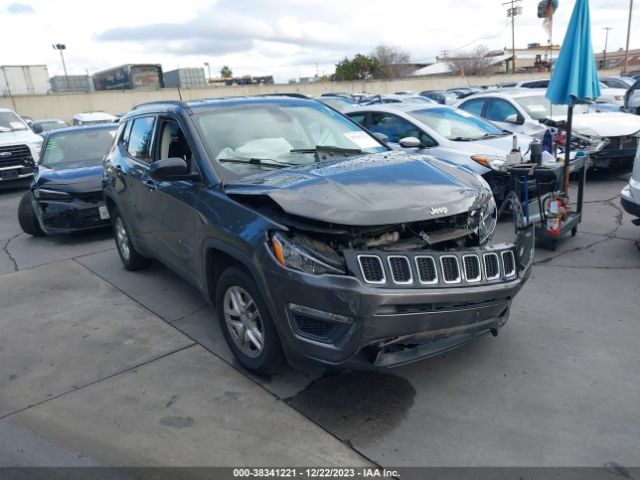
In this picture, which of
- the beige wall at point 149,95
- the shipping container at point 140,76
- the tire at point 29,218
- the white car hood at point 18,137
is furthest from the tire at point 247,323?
the shipping container at point 140,76

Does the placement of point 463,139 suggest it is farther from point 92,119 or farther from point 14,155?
point 92,119

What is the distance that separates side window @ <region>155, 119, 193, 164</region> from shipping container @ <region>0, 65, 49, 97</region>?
38.0 metres

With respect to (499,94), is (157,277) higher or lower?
lower

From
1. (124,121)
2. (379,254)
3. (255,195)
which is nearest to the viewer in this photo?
(379,254)

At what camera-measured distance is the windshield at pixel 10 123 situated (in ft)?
42.8

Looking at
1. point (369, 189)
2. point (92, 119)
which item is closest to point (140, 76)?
point (92, 119)

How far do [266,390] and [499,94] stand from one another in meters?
8.64

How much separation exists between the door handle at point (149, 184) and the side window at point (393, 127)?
14.1 ft

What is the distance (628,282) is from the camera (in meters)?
4.81

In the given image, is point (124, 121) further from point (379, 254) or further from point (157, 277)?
point (379, 254)

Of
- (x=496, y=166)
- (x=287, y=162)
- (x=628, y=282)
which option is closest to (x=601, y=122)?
(x=496, y=166)

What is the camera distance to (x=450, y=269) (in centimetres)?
295

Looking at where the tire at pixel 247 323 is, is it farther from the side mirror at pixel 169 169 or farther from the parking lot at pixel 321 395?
the side mirror at pixel 169 169

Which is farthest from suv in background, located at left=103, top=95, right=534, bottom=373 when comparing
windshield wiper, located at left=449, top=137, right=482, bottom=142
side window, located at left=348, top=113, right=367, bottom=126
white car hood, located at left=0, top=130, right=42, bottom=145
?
white car hood, located at left=0, top=130, right=42, bottom=145
